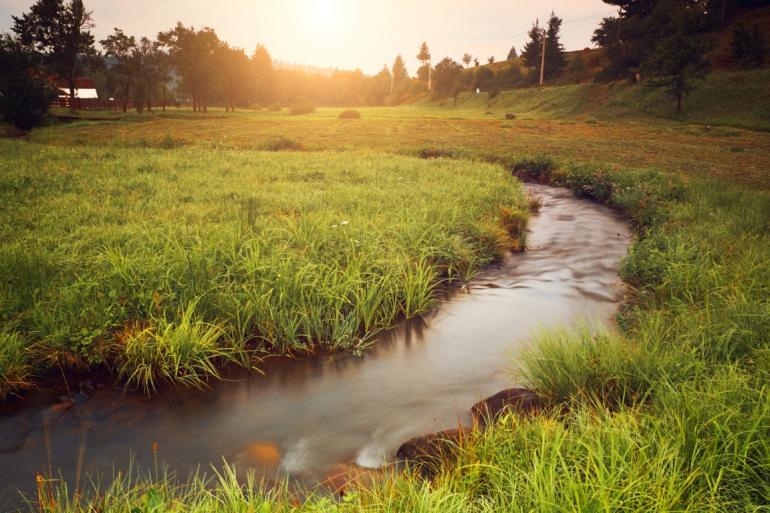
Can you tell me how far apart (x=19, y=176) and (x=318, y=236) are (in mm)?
9396

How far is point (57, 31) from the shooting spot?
195ft

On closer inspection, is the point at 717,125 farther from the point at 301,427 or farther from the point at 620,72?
the point at 301,427

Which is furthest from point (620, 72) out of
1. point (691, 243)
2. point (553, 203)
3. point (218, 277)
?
point (218, 277)

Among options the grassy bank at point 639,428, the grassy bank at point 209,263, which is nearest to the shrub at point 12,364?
the grassy bank at point 209,263

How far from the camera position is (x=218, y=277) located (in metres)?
6.87

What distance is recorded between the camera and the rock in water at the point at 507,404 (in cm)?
456

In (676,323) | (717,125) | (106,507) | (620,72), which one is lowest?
(106,507)

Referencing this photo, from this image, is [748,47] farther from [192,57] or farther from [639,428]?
[192,57]

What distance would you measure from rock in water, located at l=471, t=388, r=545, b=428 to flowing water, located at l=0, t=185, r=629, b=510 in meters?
0.24

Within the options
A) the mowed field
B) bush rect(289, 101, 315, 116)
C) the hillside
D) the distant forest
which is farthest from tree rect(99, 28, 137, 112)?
the hillside

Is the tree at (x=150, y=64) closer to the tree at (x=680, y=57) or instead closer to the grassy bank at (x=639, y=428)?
the tree at (x=680, y=57)

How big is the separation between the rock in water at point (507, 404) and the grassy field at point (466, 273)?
0.16 metres

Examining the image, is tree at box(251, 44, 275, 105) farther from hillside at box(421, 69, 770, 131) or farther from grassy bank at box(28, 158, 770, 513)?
grassy bank at box(28, 158, 770, 513)

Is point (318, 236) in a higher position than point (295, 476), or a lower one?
higher
